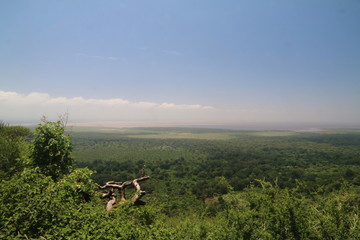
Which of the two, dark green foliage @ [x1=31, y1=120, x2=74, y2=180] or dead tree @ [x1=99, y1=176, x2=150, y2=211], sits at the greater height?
dark green foliage @ [x1=31, y1=120, x2=74, y2=180]

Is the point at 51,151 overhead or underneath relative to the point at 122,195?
overhead

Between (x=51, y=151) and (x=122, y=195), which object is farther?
(x=51, y=151)

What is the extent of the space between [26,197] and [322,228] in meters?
18.0

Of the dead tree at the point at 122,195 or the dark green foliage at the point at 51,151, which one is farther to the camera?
the dark green foliage at the point at 51,151

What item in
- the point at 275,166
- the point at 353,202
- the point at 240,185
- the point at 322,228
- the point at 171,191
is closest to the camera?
the point at 322,228

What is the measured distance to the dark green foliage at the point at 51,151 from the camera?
48.9 ft

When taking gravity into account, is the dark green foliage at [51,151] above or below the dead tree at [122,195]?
above

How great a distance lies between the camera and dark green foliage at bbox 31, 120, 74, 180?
1491 cm

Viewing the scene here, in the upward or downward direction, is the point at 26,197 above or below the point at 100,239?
above

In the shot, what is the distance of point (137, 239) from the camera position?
8148 mm

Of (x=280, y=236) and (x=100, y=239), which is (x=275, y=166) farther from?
(x=100, y=239)

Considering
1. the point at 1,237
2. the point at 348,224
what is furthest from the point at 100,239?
the point at 348,224

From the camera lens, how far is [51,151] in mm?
15117

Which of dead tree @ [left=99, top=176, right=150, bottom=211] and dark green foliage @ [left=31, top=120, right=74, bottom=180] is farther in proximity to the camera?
dark green foliage @ [left=31, top=120, right=74, bottom=180]
